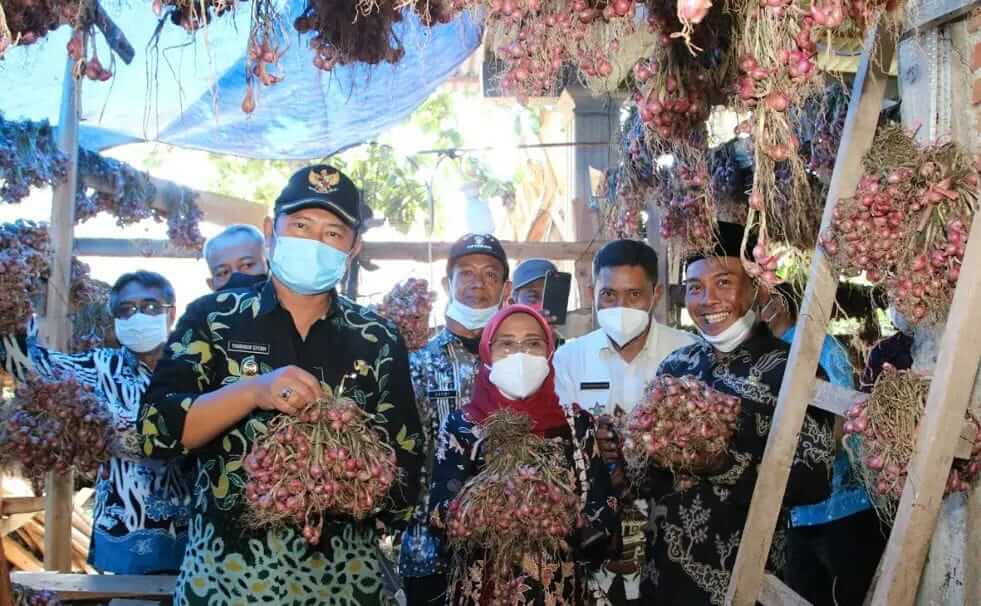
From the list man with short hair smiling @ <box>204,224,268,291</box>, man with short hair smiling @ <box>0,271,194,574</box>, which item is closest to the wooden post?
man with short hair smiling @ <box>0,271,194,574</box>

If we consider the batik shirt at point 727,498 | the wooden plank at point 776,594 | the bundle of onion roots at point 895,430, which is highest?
the bundle of onion roots at point 895,430

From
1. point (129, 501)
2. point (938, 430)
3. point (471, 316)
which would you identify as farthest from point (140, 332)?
point (938, 430)

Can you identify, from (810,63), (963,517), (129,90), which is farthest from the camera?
(129,90)

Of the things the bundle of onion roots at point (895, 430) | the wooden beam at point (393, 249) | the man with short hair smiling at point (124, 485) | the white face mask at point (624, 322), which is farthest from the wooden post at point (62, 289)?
the bundle of onion roots at point (895, 430)

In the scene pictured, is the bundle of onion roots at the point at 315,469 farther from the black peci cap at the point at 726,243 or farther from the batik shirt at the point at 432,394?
the black peci cap at the point at 726,243

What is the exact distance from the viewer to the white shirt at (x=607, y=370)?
13.9 feet

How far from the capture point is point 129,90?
5.79 metres

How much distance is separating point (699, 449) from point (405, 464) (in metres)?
0.98

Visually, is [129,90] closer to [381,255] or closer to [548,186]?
[381,255]

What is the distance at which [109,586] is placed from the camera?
12.7ft

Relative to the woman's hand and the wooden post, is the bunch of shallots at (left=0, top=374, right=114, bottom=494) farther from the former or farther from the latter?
the woman's hand

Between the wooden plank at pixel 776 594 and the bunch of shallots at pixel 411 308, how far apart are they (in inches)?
81.3

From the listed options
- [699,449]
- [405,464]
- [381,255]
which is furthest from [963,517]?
[381,255]

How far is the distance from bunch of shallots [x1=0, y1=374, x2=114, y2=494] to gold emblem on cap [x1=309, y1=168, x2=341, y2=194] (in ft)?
5.95
